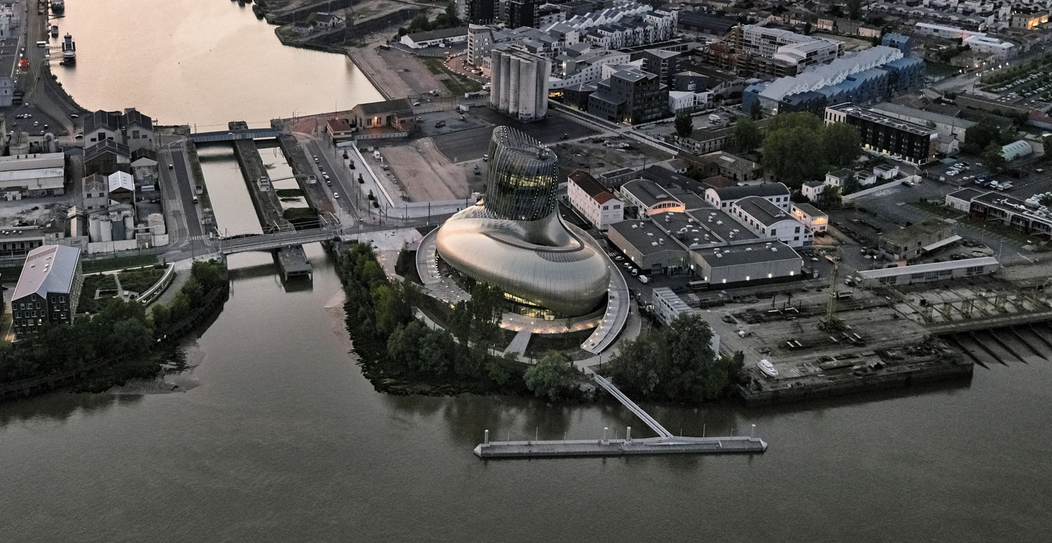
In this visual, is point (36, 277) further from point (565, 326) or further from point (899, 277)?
point (899, 277)

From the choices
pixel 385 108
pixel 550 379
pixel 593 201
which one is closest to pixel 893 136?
pixel 593 201

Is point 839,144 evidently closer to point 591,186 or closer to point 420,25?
point 591,186

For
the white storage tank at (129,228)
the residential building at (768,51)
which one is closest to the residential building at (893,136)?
the residential building at (768,51)

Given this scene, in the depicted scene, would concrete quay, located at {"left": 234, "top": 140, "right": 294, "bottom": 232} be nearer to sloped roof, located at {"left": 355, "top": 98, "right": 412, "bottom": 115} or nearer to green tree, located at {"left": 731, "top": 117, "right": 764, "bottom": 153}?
sloped roof, located at {"left": 355, "top": 98, "right": 412, "bottom": 115}

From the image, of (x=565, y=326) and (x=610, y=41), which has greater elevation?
(x=610, y=41)

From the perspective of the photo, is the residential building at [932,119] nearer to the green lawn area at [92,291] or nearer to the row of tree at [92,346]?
the green lawn area at [92,291]

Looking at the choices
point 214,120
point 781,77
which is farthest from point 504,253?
point 781,77
